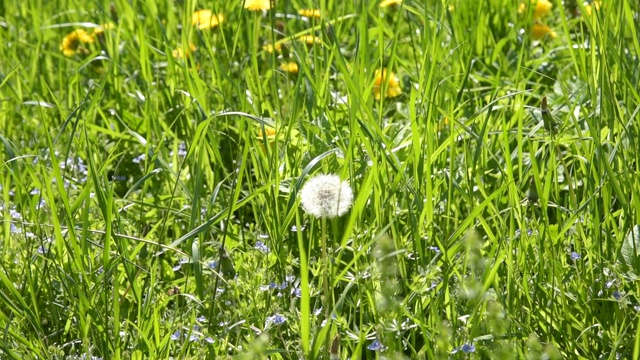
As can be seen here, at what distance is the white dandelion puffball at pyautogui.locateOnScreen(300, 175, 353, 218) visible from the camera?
5.43 ft

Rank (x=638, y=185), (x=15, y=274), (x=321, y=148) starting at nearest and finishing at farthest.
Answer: (x=638, y=185) → (x=15, y=274) → (x=321, y=148)

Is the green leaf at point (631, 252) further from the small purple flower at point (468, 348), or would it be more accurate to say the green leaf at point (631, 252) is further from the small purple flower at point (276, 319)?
the small purple flower at point (276, 319)

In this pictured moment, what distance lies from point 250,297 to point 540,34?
1751 mm

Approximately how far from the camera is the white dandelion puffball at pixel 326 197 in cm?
166

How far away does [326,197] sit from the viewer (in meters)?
1.67

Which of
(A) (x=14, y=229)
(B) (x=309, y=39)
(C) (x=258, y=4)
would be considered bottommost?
(A) (x=14, y=229)

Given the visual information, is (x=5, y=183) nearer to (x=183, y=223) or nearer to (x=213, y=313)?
(x=183, y=223)

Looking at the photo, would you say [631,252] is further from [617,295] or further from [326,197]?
[326,197]

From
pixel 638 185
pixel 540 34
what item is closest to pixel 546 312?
pixel 638 185

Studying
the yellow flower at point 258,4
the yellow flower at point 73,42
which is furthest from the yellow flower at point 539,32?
the yellow flower at point 73,42

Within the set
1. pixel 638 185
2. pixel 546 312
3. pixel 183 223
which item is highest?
pixel 638 185

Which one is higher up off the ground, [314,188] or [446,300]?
[314,188]

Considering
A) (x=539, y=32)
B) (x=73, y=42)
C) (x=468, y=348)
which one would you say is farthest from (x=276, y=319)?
(x=73, y=42)

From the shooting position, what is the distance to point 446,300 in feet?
5.81
